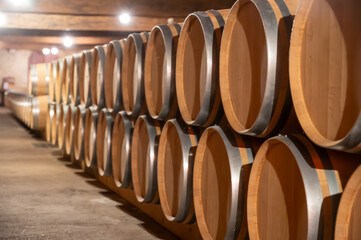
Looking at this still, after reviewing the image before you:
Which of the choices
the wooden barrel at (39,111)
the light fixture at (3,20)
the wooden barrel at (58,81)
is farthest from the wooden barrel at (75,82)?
the light fixture at (3,20)

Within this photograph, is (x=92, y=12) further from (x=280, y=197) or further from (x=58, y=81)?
(x=280, y=197)

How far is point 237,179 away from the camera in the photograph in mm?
2330

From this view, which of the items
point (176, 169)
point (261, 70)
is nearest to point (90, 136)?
point (176, 169)

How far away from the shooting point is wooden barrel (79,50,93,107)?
5.36 metres

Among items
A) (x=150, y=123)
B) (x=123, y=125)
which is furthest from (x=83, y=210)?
(x=150, y=123)

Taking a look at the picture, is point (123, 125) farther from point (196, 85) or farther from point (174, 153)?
point (196, 85)

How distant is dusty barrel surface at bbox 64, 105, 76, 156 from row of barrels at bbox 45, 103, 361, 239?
161cm

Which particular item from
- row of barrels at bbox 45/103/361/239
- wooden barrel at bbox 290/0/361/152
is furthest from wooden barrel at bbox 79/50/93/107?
wooden barrel at bbox 290/0/361/152

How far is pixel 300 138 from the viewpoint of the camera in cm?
195

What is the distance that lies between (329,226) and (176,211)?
1582 millimetres

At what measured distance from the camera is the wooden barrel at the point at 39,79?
962cm

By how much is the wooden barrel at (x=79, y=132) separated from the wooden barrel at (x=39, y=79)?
394 cm

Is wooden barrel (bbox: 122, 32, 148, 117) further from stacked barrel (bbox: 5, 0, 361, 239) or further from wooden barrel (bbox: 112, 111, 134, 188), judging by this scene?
wooden barrel (bbox: 112, 111, 134, 188)

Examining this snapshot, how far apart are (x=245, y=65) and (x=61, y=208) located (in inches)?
98.3
